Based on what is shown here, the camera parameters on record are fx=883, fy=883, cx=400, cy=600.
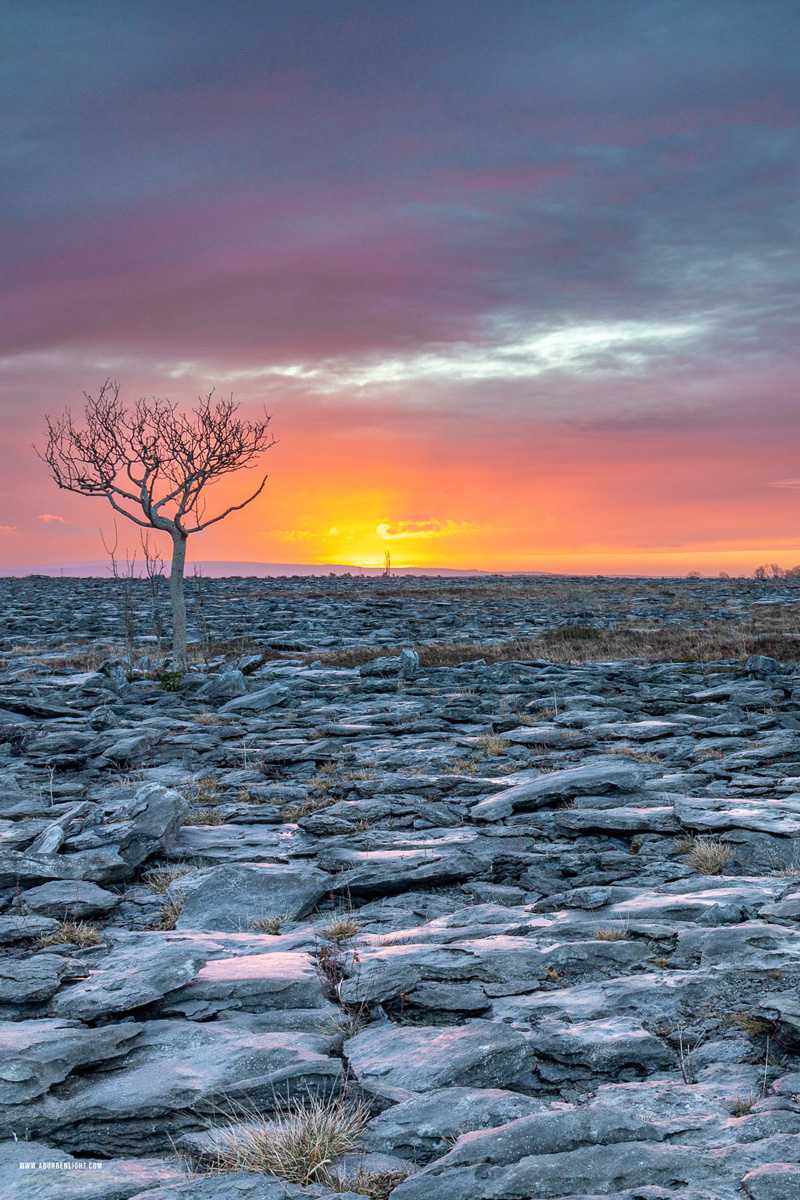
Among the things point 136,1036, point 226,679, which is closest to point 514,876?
point 136,1036

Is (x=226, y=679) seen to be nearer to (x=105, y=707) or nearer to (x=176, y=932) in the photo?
(x=105, y=707)

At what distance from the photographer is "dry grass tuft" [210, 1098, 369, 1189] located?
350 cm

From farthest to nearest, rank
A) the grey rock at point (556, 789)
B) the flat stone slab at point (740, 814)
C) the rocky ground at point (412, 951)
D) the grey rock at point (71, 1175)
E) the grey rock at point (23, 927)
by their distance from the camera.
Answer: the grey rock at point (556, 789) < the flat stone slab at point (740, 814) < the grey rock at point (23, 927) < the rocky ground at point (412, 951) < the grey rock at point (71, 1175)

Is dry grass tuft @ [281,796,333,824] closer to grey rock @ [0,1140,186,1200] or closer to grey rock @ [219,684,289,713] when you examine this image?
grey rock @ [0,1140,186,1200]

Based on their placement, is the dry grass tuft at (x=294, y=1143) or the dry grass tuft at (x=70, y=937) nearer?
the dry grass tuft at (x=294, y=1143)

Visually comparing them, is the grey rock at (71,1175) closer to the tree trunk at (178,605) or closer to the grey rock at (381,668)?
the grey rock at (381,668)

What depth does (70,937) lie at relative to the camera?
6.53m

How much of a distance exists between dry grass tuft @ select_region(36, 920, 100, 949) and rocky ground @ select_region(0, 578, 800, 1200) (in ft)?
0.07

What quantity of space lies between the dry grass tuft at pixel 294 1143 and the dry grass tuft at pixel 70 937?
2986 mm

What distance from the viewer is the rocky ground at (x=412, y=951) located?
366 centimetres

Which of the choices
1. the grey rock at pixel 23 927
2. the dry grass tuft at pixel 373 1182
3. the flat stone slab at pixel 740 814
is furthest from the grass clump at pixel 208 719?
the dry grass tuft at pixel 373 1182

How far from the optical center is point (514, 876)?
311 inches

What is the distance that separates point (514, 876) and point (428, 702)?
10.0 metres

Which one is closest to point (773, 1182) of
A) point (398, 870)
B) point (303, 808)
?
point (398, 870)
